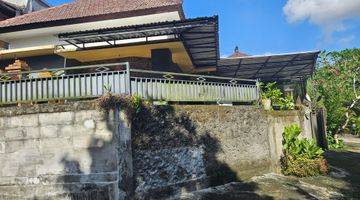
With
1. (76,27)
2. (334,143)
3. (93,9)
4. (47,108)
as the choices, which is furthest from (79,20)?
(334,143)

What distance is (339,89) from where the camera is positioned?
30.9 meters

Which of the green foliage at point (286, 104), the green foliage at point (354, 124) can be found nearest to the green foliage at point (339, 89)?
the green foliage at point (354, 124)

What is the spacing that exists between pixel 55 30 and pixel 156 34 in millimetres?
5741

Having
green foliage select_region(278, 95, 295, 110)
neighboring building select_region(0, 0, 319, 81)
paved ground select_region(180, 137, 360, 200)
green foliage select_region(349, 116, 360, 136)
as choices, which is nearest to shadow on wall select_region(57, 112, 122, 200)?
paved ground select_region(180, 137, 360, 200)

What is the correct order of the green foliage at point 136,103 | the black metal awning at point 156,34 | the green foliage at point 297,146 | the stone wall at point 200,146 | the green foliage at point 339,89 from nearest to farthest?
the green foliage at point 136,103, the stone wall at point 200,146, the green foliage at point 297,146, the black metal awning at point 156,34, the green foliage at point 339,89

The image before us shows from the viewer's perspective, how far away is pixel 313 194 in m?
10.1

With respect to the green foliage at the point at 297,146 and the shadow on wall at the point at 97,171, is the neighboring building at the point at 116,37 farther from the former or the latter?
the shadow on wall at the point at 97,171

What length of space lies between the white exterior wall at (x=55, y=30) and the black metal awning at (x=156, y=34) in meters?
1.60

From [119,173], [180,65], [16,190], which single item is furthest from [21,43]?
[119,173]

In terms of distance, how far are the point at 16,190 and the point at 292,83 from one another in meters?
22.3

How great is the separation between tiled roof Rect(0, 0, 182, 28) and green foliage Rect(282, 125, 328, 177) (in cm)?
731

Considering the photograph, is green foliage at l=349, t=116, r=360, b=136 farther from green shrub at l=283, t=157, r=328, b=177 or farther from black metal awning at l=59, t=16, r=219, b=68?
black metal awning at l=59, t=16, r=219, b=68

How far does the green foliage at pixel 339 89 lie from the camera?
82.0 ft

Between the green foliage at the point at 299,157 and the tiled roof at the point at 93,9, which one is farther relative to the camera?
the tiled roof at the point at 93,9
